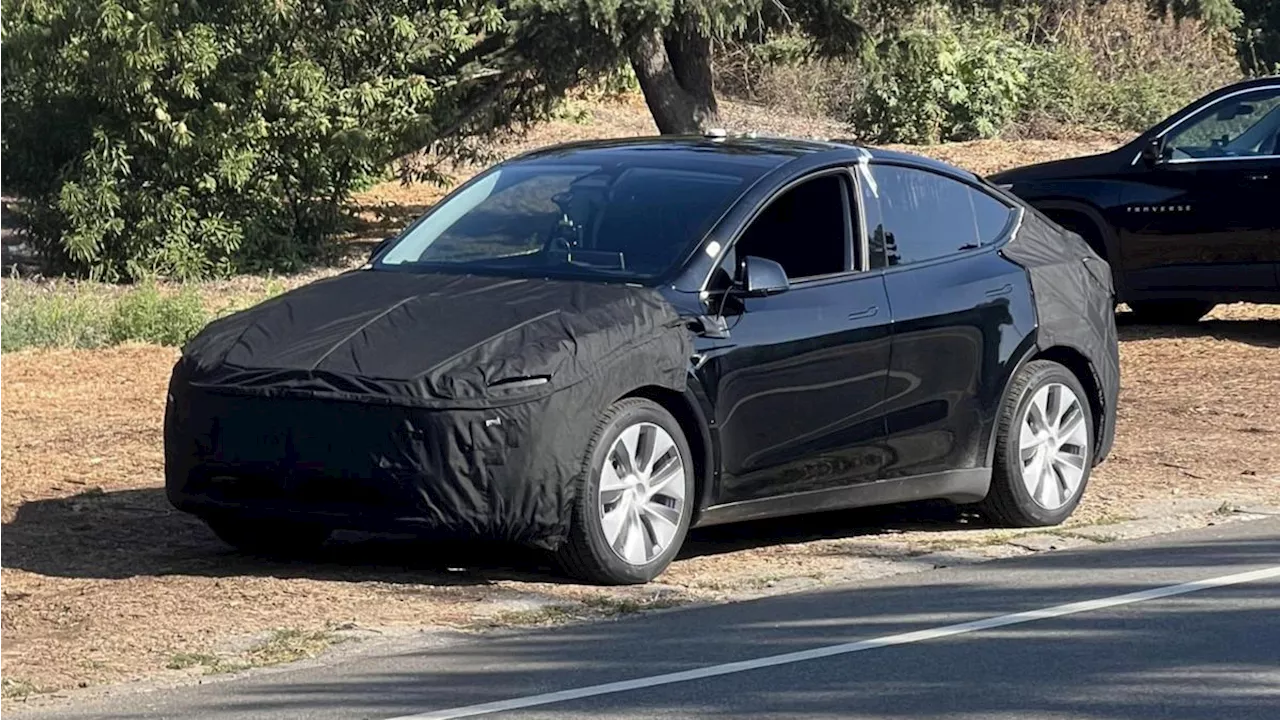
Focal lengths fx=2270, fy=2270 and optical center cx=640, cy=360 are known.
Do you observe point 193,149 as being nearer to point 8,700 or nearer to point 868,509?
point 868,509

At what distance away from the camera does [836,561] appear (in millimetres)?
9148

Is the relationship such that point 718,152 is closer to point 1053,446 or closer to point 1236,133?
point 1053,446

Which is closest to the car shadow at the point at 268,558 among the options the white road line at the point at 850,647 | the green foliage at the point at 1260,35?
the white road line at the point at 850,647

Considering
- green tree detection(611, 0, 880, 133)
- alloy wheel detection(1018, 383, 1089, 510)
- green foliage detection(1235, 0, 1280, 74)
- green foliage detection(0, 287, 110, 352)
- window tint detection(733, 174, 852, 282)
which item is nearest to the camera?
window tint detection(733, 174, 852, 282)

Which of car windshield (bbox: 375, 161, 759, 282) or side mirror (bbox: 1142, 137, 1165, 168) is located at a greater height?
car windshield (bbox: 375, 161, 759, 282)

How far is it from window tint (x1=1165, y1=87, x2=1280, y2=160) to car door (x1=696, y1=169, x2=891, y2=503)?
6917 mm

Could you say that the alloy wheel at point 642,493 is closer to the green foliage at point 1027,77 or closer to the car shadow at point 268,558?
the car shadow at point 268,558

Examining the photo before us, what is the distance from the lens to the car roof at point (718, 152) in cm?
942

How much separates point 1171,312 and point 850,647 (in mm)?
10116

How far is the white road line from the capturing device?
665 cm

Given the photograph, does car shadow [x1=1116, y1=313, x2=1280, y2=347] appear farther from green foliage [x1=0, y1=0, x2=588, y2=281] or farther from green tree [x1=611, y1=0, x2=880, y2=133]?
green foliage [x1=0, y1=0, x2=588, y2=281]

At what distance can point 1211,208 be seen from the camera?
50.6 feet

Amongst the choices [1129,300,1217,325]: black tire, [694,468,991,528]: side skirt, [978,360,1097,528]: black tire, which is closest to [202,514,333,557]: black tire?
[694,468,991,528]: side skirt

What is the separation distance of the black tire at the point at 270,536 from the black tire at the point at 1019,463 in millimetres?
2842
